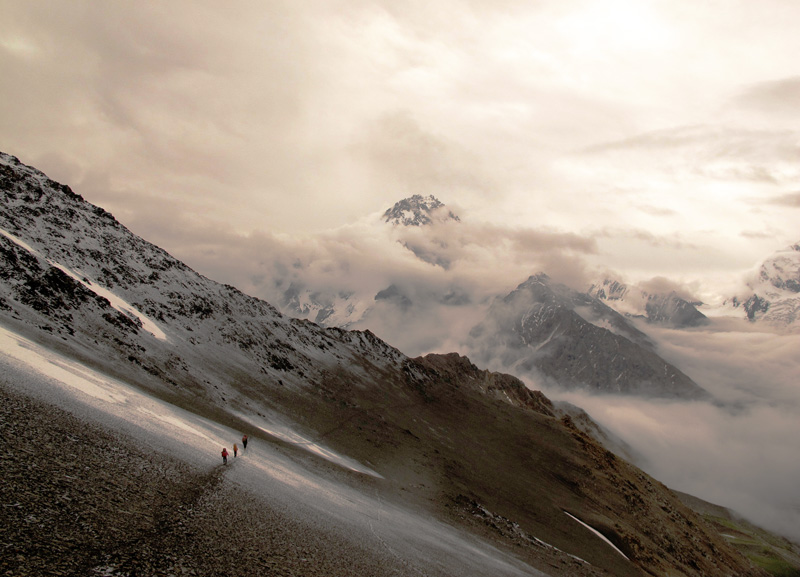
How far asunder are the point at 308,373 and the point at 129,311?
52.9 m

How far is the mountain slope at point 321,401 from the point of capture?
264 ft

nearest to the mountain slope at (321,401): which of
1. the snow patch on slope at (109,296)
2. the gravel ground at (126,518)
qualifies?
the snow patch on slope at (109,296)

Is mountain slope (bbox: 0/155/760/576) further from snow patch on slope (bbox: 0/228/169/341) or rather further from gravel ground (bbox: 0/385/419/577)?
gravel ground (bbox: 0/385/419/577)

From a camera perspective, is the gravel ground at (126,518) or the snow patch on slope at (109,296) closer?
the gravel ground at (126,518)

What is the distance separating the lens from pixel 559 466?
130125 mm

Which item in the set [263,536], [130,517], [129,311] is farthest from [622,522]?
[129,311]

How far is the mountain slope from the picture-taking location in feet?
264

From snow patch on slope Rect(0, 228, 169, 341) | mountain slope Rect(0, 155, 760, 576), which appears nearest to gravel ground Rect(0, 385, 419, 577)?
mountain slope Rect(0, 155, 760, 576)

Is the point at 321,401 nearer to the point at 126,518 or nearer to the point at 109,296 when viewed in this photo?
the point at 109,296

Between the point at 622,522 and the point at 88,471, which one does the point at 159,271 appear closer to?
the point at 88,471

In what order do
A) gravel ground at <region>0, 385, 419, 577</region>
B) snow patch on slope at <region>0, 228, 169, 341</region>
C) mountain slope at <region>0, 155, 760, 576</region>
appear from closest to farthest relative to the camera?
1. gravel ground at <region>0, 385, 419, 577</region>
2. mountain slope at <region>0, 155, 760, 576</region>
3. snow patch on slope at <region>0, 228, 169, 341</region>

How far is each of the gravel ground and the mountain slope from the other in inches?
1460

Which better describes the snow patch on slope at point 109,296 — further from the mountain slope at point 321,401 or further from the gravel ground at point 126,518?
the gravel ground at point 126,518

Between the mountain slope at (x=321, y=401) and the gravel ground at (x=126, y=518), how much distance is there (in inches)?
1460
